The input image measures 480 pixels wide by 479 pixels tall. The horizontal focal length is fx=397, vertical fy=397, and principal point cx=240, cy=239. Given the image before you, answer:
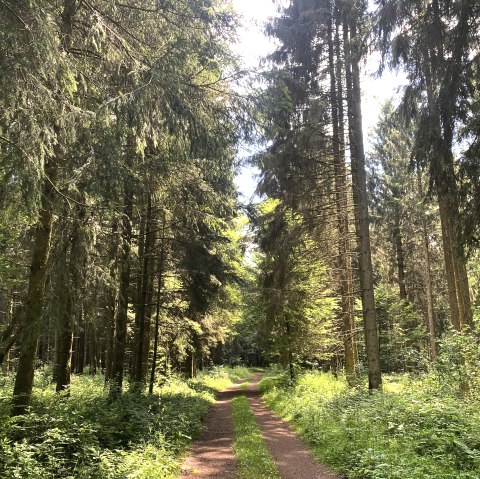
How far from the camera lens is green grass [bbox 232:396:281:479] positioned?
22.6 feet

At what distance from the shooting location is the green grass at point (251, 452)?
6.89 metres

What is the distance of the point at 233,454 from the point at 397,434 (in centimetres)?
336

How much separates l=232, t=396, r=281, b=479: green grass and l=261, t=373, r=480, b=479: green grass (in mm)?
1057

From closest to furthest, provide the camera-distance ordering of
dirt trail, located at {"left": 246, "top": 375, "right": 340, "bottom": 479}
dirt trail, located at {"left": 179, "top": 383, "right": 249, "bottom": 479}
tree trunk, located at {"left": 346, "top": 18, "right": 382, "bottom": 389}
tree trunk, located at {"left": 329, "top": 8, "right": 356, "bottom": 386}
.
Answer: dirt trail, located at {"left": 246, "top": 375, "right": 340, "bottom": 479} → dirt trail, located at {"left": 179, "top": 383, "right": 249, "bottom": 479} → tree trunk, located at {"left": 346, "top": 18, "right": 382, "bottom": 389} → tree trunk, located at {"left": 329, "top": 8, "right": 356, "bottom": 386}

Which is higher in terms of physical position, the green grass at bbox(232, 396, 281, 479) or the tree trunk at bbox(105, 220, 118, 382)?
the tree trunk at bbox(105, 220, 118, 382)

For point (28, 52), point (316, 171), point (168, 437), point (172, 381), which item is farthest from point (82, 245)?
point (172, 381)

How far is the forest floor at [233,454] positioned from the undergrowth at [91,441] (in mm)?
375

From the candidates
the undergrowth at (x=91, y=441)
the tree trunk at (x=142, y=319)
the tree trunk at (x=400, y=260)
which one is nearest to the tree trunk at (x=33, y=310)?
the undergrowth at (x=91, y=441)

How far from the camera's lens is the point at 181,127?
21.3 ft

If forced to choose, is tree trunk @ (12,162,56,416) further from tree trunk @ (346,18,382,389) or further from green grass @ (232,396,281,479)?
tree trunk @ (346,18,382,389)

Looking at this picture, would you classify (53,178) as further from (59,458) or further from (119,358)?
(119,358)

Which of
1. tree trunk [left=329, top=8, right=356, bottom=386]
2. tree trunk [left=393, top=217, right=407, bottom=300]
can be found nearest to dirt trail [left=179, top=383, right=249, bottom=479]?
tree trunk [left=329, top=8, right=356, bottom=386]

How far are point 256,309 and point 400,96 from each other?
40.8ft

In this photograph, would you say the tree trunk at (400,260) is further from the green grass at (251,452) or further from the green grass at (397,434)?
the green grass at (251,452)
